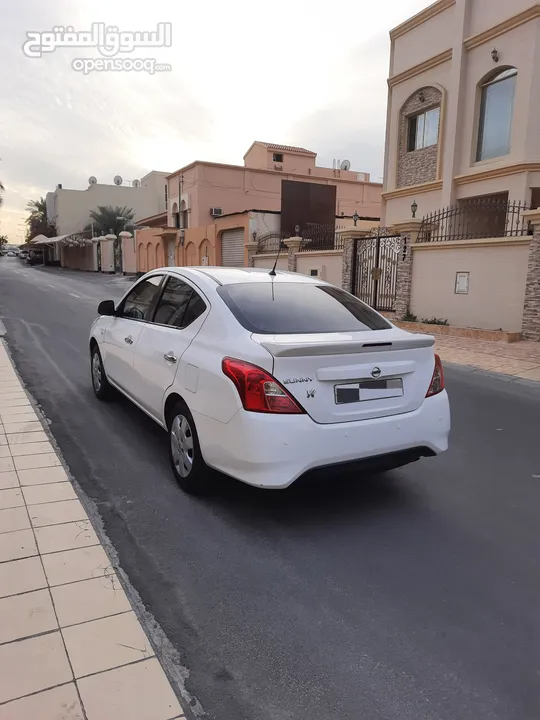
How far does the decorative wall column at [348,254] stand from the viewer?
17797 mm

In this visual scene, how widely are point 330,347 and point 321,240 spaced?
17760 mm

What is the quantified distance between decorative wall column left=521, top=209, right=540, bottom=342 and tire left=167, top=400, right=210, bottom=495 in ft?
33.8

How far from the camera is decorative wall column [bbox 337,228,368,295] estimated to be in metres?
17.8

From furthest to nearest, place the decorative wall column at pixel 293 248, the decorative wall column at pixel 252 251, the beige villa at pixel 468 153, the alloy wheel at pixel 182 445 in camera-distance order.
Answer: the decorative wall column at pixel 252 251 < the decorative wall column at pixel 293 248 < the beige villa at pixel 468 153 < the alloy wheel at pixel 182 445

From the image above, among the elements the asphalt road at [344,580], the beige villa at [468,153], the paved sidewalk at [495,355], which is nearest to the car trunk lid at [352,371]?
the asphalt road at [344,580]

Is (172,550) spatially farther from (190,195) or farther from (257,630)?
(190,195)

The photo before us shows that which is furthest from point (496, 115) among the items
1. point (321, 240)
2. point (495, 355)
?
point (495, 355)

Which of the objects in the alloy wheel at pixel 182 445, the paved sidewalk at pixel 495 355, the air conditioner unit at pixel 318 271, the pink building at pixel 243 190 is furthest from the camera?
the pink building at pixel 243 190

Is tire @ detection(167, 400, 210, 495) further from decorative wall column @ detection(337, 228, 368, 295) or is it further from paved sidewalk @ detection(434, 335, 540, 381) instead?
decorative wall column @ detection(337, 228, 368, 295)

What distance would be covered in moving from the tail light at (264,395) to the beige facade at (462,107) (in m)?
15.9

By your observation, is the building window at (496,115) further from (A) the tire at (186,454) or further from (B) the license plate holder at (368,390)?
(A) the tire at (186,454)

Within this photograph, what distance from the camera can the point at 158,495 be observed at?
13.3 ft

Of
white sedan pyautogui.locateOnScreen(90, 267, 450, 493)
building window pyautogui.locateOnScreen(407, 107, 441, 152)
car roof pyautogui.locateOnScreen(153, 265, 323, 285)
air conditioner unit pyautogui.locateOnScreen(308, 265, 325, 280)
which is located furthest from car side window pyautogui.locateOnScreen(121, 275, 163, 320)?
building window pyautogui.locateOnScreen(407, 107, 441, 152)

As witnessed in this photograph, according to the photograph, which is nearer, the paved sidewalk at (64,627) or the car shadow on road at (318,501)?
the paved sidewalk at (64,627)
